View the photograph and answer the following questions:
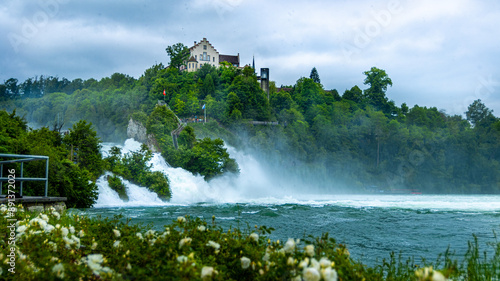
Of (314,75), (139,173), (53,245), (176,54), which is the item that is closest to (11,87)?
(176,54)

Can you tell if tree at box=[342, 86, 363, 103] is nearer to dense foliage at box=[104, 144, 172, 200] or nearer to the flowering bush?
dense foliage at box=[104, 144, 172, 200]

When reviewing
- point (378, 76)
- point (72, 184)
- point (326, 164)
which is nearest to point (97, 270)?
point (72, 184)

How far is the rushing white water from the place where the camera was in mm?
37375

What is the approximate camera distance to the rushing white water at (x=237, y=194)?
37.4 metres

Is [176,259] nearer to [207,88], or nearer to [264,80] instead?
[207,88]

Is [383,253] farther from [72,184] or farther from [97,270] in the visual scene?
[72,184]

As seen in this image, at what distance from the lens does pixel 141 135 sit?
196ft

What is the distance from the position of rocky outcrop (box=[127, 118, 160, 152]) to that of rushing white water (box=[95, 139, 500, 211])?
0.92m

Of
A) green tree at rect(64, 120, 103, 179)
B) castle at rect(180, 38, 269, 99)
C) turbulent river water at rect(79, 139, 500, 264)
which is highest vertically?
castle at rect(180, 38, 269, 99)

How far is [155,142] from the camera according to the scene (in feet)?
181

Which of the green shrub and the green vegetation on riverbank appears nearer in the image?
the green shrub

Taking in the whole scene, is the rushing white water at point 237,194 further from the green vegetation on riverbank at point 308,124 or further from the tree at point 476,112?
the tree at point 476,112

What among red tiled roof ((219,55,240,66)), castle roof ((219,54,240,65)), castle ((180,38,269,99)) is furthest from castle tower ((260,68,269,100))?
castle roof ((219,54,240,65))

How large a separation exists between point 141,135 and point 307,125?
4097 cm
